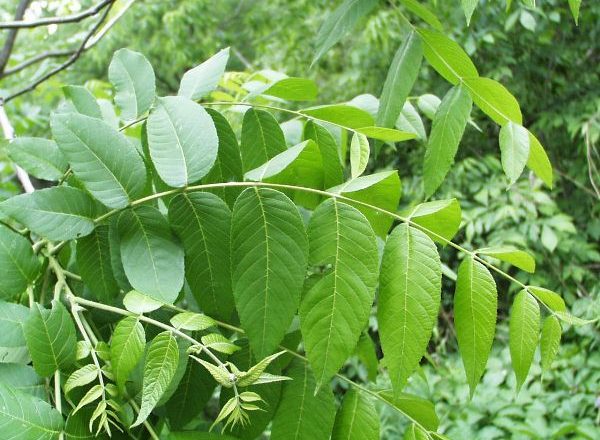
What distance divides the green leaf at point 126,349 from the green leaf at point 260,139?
0.21 meters

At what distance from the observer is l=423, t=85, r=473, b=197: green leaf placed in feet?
1.73

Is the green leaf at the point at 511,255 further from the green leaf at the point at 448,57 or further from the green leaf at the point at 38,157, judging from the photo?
the green leaf at the point at 38,157

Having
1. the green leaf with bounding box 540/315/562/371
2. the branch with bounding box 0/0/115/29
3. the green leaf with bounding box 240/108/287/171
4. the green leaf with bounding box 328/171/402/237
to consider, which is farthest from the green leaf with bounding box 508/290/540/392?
the branch with bounding box 0/0/115/29

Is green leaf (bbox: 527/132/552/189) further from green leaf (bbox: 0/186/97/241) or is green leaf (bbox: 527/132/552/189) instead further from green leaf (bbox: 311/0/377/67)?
green leaf (bbox: 0/186/97/241)

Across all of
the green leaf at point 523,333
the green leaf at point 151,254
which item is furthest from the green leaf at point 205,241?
the green leaf at point 523,333

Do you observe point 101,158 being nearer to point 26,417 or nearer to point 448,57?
point 26,417

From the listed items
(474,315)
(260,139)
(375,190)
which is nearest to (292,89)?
(260,139)

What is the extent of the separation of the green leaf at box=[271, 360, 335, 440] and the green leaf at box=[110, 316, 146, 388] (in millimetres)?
131

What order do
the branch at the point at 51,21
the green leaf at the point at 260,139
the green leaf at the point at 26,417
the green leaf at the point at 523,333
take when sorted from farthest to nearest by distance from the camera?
the branch at the point at 51,21 → the green leaf at the point at 260,139 → the green leaf at the point at 523,333 → the green leaf at the point at 26,417

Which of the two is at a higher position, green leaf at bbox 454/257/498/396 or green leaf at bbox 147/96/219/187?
green leaf at bbox 147/96/219/187

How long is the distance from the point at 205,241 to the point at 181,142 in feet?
0.26

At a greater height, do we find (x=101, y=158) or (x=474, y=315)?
(x=101, y=158)

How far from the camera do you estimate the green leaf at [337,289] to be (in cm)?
43

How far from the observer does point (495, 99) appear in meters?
0.55
